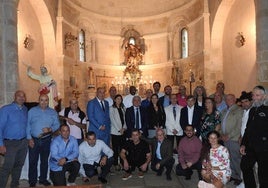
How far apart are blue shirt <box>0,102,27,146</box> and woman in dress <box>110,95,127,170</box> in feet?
6.92

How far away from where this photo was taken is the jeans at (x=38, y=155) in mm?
5012

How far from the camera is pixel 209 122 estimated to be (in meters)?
5.54

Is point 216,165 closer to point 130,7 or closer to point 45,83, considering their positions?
point 45,83

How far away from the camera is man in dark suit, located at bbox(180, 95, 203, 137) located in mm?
5996

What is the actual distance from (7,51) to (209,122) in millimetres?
5180

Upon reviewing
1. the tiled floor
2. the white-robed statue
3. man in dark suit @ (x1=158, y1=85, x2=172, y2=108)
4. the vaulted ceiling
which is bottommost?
the tiled floor

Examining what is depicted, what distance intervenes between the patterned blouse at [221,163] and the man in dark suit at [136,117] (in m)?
1.98

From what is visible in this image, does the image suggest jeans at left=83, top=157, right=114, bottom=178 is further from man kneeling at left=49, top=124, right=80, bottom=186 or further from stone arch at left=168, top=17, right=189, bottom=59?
stone arch at left=168, top=17, right=189, bottom=59

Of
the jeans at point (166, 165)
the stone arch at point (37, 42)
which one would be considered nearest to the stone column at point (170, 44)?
the stone arch at point (37, 42)

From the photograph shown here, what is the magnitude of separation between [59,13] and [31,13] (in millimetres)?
1630

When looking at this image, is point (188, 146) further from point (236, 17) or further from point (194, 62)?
point (194, 62)

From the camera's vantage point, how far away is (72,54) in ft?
50.2

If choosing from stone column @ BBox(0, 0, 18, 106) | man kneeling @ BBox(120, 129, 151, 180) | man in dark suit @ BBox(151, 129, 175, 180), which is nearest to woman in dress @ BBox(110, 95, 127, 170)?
man kneeling @ BBox(120, 129, 151, 180)

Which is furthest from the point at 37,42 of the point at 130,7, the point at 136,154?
the point at 136,154
